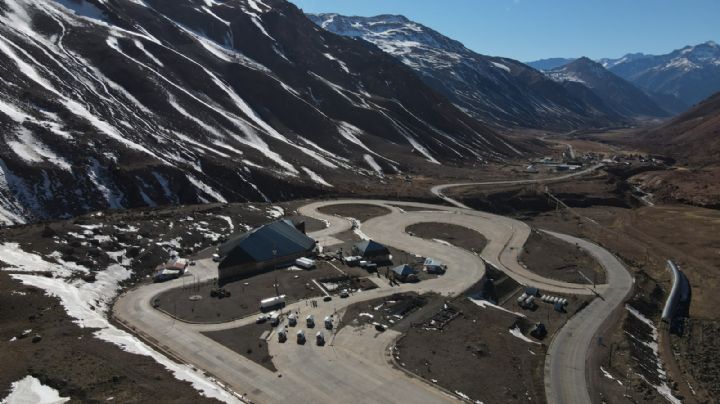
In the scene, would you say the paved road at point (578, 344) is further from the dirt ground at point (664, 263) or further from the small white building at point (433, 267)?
the small white building at point (433, 267)

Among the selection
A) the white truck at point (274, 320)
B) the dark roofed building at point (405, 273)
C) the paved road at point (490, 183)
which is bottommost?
the white truck at point (274, 320)

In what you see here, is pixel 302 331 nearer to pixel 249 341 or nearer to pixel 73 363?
pixel 249 341

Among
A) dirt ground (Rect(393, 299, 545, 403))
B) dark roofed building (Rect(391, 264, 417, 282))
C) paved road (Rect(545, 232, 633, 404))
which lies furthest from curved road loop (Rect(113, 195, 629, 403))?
dark roofed building (Rect(391, 264, 417, 282))

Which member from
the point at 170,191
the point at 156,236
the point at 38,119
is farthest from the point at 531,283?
the point at 38,119

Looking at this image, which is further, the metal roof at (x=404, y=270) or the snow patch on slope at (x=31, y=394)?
the metal roof at (x=404, y=270)

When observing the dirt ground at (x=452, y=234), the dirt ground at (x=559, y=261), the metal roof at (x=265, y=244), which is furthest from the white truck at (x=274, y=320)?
the dirt ground at (x=559, y=261)

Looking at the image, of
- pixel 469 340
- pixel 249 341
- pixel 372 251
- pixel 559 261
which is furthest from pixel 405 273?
pixel 559 261

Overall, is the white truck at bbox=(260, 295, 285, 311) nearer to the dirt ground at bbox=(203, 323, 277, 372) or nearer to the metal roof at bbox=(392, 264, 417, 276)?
the dirt ground at bbox=(203, 323, 277, 372)
